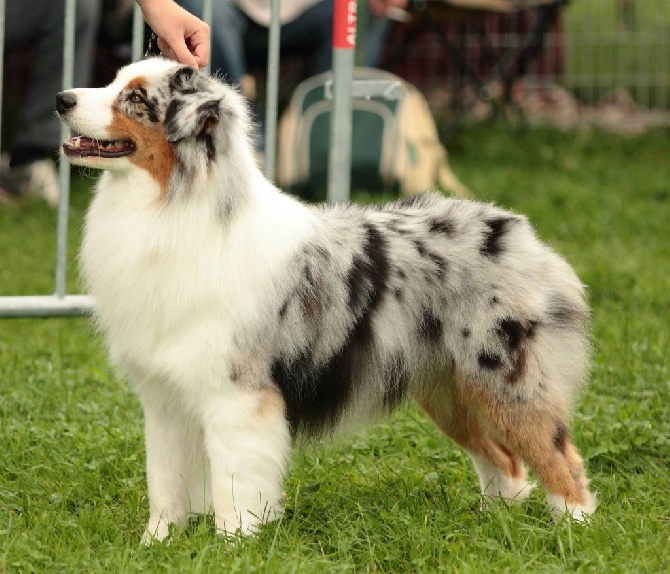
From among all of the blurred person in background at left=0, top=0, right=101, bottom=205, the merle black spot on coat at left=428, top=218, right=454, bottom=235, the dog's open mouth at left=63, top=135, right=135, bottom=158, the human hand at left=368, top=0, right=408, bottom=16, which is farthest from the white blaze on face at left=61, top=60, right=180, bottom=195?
the human hand at left=368, top=0, right=408, bottom=16

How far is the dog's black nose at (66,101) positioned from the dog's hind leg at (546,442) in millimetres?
1516

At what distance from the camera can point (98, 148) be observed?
135 inches

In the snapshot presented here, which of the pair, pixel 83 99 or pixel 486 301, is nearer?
pixel 83 99

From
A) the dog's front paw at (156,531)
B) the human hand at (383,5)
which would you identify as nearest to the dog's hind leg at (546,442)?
the dog's front paw at (156,531)

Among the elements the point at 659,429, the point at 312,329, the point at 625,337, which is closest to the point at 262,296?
the point at 312,329

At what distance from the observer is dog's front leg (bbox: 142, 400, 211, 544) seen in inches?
145

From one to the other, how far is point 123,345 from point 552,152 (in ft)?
24.4

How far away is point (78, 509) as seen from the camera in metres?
3.91

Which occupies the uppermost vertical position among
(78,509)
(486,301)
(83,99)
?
(83,99)

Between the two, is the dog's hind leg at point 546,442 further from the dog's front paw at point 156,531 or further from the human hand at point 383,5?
the human hand at point 383,5

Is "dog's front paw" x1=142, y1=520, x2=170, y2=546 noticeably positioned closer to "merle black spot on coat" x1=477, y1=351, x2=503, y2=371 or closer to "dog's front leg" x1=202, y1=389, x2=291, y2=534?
"dog's front leg" x1=202, y1=389, x2=291, y2=534

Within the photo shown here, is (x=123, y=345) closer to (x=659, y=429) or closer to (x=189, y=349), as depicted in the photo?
(x=189, y=349)

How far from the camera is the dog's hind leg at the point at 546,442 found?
3.78 m

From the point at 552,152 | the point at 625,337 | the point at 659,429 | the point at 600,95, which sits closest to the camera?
the point at 659,429
